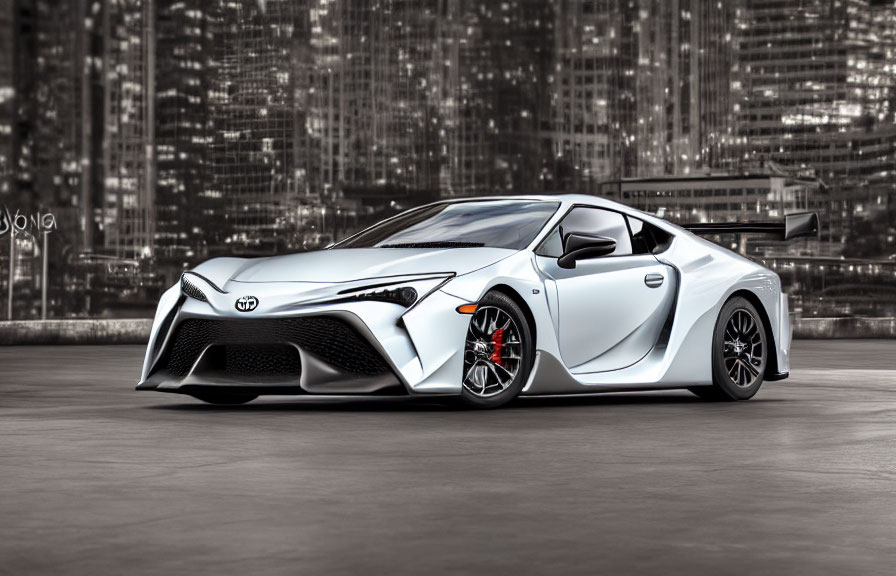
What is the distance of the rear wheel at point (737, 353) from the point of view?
10078 mm

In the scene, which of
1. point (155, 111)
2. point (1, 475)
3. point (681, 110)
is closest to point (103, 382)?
point (1, 475)

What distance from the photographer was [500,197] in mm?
10180

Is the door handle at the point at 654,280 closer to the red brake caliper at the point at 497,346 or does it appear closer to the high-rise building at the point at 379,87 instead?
the red brake caliper at the point at 497,346

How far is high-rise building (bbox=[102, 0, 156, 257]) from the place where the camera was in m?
153

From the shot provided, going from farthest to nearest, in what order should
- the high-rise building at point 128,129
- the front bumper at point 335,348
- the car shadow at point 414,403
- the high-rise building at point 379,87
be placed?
the high-rise building at point 128,129
the high-rise building at point 379,87
the car shadow at point 414,403
the front bumper at point 335,348

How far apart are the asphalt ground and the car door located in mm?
348

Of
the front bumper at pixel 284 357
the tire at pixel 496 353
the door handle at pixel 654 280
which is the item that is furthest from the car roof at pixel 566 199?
the front bumper at pixel 284 357

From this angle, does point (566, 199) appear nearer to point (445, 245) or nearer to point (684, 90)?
point (445, 245)

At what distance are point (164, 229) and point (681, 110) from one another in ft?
167

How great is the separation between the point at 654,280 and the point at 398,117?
471 feet

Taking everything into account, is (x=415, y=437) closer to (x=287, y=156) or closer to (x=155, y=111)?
(x=287, y=156)

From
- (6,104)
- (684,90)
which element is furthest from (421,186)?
(6,104)

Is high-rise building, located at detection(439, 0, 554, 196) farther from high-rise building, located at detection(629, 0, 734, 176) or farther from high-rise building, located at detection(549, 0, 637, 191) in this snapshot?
high-rise building, located at detection(629, 0, 734, 176)

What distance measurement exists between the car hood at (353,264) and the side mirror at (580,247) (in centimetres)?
36
